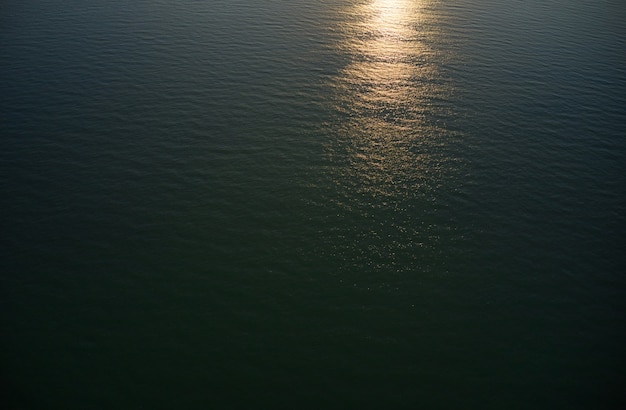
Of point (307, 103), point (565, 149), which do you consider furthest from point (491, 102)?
point (307, 103)

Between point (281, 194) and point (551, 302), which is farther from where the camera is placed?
point (281, 194)

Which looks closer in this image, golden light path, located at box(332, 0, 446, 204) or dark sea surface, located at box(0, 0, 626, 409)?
dark sea surface, located at box(0, 0, 626, 409)

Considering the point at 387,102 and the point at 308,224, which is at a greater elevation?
the point at 387,102

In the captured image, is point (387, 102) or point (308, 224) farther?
point (387, 102)

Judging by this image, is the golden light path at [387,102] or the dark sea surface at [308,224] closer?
the dark sea surface at [308,224]

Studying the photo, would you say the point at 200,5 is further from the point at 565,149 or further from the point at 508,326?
the point at 508,326

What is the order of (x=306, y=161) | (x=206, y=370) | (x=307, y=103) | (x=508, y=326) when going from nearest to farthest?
(x=206, y=370) → (x=508, y=326) → (x=306, y=161) → (x=307, y=103)

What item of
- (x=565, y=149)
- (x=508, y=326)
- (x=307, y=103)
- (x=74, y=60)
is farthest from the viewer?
(x=74, y=60)

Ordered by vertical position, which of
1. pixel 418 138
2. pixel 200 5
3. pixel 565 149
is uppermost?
pixel 200 5
